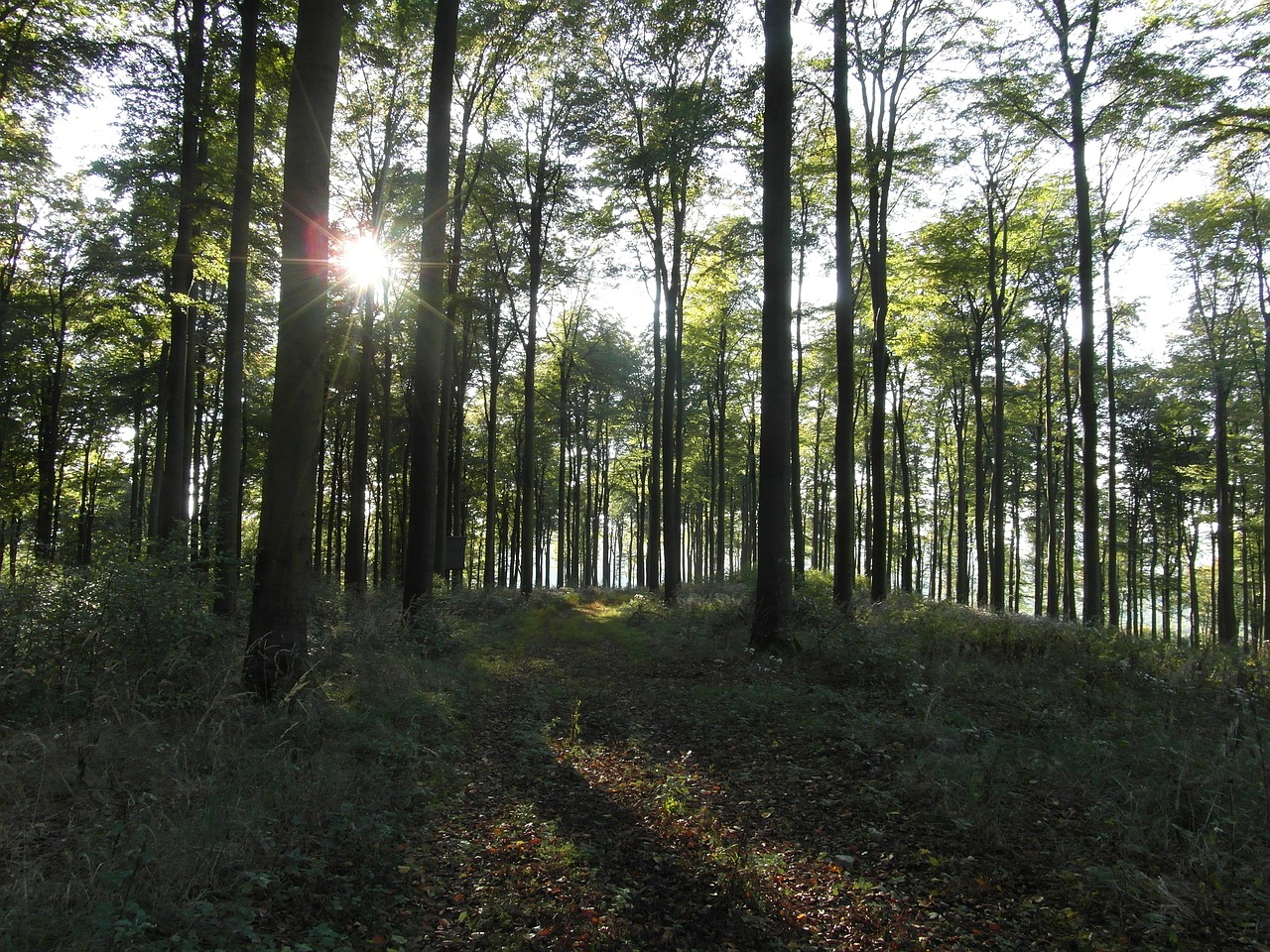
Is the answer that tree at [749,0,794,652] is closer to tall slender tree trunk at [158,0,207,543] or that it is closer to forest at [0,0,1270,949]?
forest at [0,0,1270,949]

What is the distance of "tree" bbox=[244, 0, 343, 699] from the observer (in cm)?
621

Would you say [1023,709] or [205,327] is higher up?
[205,327]

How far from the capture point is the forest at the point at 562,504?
139 inches

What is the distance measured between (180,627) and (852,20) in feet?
54.5

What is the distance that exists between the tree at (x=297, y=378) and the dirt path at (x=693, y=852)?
2.17m

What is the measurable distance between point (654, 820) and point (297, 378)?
16.9ft

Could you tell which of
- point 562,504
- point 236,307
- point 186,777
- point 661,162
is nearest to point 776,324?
point 661,162

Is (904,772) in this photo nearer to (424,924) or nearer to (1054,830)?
(1054,830)

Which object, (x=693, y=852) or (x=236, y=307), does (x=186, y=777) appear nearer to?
(x=693, y=852)

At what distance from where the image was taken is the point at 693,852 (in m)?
3.95

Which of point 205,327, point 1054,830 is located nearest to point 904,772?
point 1054,830

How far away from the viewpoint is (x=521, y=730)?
648 cm

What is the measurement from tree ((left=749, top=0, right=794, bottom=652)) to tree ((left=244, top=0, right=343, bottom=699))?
5.96 meters

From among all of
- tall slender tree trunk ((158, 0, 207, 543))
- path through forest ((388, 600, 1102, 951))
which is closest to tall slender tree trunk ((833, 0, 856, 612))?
path through forest ((388, 600, 1102, 951))
